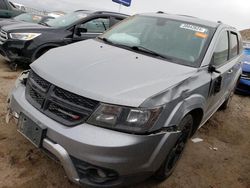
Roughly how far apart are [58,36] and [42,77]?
3.96m

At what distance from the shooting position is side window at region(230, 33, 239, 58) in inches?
185

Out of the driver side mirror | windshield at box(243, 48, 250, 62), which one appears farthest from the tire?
windshield at box(243, 48, 250, 62)

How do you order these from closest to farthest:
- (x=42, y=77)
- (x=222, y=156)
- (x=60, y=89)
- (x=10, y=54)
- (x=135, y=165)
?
(x=135, y=165) → (x=60, y=89) → (x=42, y=77) → (x=222, y=156) → (x=10, y=54)

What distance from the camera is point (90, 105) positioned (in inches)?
98.5

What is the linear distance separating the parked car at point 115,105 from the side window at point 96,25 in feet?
11.9

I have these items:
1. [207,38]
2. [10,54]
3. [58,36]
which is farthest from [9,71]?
[207,38]

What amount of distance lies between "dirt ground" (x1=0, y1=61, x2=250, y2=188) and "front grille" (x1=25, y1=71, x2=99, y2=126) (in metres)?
0.76

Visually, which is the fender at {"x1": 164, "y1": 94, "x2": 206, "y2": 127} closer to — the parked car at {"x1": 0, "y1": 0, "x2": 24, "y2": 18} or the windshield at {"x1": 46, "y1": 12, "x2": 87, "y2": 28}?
the windshield at {"x1": 46, "y1": 12, "x2": 87, "y2": 28}

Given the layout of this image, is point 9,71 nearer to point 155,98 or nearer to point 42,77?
point 42,77

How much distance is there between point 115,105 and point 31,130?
0.85 m

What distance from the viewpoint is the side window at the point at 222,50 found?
3.80m

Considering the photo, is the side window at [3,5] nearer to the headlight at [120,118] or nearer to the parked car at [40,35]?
the parked car at [40,35]

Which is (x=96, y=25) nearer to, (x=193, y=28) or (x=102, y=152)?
(x=193, y=28)

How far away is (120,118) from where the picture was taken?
2.45 m
